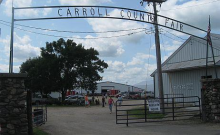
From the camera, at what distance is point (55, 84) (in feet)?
139

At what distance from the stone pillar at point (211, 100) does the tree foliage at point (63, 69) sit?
28717mm

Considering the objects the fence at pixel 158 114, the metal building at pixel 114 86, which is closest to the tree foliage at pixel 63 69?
the fence at pixel 158 114

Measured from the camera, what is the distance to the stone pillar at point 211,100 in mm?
15352

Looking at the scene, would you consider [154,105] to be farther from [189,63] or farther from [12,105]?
[189,63]

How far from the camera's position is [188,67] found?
25062 millimetres

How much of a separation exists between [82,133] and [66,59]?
100 feet

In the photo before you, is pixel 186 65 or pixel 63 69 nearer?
pixel 186 65

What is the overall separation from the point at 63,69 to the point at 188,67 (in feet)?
76.3

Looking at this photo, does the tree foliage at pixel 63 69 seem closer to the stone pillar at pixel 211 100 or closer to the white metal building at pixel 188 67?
the white metal building at pixel 188 67

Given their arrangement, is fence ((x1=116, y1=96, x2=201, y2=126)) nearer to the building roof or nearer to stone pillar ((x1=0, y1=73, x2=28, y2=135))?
the building roof

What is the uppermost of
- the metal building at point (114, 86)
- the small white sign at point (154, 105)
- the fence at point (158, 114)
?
the metal building at point (114, 86)

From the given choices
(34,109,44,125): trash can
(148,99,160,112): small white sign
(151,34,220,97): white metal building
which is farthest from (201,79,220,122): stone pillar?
(34,109,44,125): trash can

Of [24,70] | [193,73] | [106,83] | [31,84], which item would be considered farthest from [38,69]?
[106,83]

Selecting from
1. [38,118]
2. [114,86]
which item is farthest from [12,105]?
[114,86]
